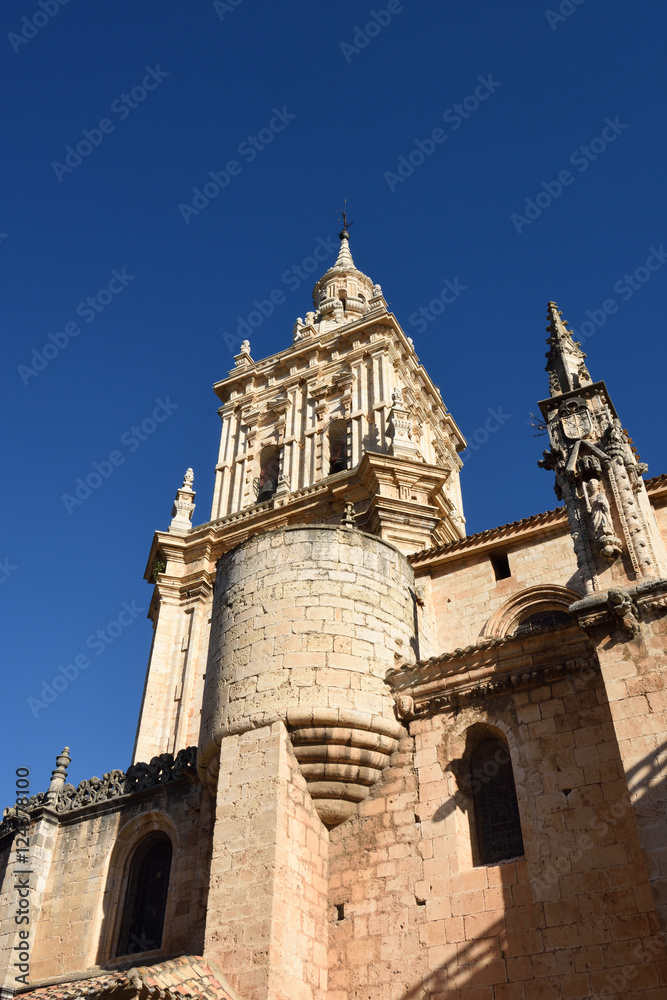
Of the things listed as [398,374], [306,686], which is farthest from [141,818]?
[398,374]

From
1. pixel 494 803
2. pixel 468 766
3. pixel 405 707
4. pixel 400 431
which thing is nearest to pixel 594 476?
pixel 405 707

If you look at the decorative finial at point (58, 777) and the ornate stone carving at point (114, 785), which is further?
the decorative finial at point (58, 777)

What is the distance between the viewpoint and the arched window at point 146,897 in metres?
15.3

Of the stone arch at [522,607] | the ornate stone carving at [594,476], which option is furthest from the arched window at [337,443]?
the ornate stone carving at [594,476]

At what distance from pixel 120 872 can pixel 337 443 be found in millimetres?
19255

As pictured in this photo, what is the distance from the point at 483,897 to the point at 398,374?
80.8 ft

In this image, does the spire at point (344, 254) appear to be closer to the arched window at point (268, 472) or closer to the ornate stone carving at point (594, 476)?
the arched window at point (268, 472)

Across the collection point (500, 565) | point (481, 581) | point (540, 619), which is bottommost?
point (540, 619)

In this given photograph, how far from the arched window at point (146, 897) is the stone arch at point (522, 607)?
7.90m

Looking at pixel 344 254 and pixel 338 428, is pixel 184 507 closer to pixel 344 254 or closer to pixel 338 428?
pixel 338 428

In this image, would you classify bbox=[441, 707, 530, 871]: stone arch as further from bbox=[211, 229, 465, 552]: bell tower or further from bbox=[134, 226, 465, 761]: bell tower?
bbox=[211, 229, 465, 552]: bell tower

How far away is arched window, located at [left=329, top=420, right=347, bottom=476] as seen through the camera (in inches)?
1245

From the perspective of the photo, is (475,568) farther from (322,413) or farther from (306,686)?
(322,413)

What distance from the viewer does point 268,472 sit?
110ft
